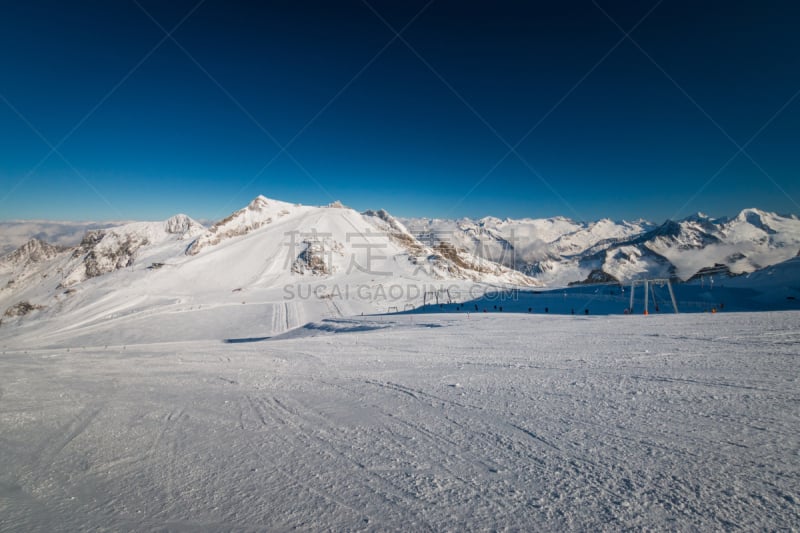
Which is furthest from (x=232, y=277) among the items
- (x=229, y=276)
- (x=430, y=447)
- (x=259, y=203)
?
(x=430, y=447)

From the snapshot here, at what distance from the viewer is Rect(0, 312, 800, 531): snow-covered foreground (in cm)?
365

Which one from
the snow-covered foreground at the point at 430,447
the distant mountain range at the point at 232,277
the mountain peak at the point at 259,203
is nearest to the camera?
the snow-covered foreground at the point at 430,447

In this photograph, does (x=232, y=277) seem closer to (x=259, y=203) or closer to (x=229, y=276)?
(x=229, y=276)

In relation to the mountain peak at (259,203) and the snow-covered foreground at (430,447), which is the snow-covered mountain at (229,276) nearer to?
the mountain peak at (259,203)

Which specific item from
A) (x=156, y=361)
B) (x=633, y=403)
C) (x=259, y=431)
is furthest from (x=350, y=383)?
(x=156, y=361)

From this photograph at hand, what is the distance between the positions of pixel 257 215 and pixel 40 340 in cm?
5970

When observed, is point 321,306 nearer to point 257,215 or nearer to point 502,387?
point 502,387

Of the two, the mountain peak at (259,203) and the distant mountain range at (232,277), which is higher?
the mountain peak at (259,203)

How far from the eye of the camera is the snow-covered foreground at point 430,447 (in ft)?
12.0

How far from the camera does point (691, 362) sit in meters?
8.90

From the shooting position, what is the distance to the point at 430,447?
16.8 ft

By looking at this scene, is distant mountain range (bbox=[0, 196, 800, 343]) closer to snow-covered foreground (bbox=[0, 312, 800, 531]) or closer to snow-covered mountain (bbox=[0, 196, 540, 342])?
snow-covered mountain (bbox=[0, 196, 540, 342])

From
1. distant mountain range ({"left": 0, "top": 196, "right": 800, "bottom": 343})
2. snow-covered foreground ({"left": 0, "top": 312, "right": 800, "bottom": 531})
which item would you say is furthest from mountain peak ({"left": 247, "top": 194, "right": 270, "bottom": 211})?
snow-covered foreground ({"left": 0, "top": 312, "right": 800, "bottom": 531})

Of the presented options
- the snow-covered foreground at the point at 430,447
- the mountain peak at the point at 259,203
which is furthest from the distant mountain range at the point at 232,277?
the snow-covered foreground at the point at 430,447
